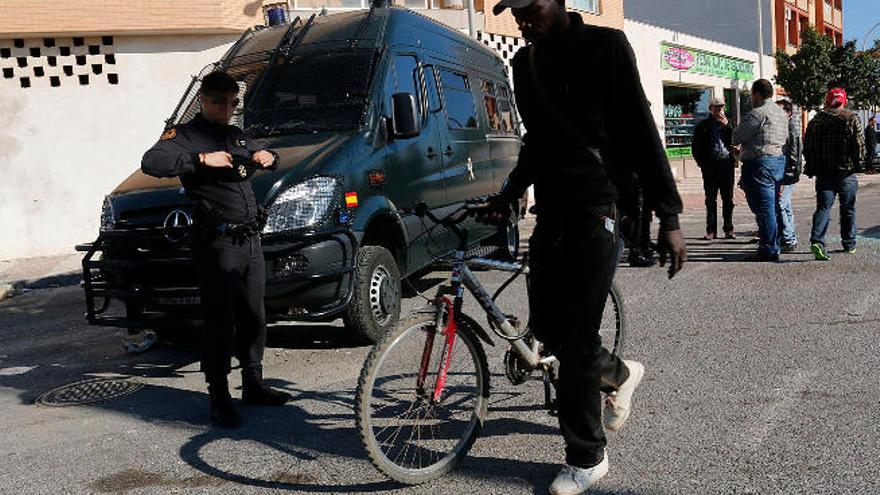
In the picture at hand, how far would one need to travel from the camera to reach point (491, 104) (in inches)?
360

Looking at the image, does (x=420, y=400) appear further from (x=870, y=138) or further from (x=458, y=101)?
(x=870, y=138)

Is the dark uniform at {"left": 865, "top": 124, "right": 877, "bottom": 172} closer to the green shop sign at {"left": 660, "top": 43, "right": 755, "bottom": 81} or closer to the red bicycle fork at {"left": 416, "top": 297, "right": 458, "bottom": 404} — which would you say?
the red bicycle fork at {"left": 416, "top": 297, "right": 458, "bottom": 404}

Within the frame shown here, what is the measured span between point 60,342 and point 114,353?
0.98m

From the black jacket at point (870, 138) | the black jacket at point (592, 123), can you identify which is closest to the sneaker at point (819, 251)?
the black jacket at point (870, 138)

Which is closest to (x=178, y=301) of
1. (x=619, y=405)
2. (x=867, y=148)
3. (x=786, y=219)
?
(x=619, y=405)

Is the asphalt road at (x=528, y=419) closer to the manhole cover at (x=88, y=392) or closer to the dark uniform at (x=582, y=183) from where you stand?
the manhole cover at (x=88, y=392)

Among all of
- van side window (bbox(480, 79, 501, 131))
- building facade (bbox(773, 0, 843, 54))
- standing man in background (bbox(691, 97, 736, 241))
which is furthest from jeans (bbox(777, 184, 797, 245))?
building facade (bbox(773, 0, 843, 54))

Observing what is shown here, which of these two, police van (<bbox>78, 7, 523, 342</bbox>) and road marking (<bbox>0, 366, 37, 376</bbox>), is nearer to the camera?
police van (<bbox>78, 7, 523, 342</bbox>)

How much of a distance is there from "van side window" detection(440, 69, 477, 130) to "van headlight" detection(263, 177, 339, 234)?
2196mm

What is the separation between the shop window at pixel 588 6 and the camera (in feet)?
76.4

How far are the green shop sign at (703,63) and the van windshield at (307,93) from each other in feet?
76.1

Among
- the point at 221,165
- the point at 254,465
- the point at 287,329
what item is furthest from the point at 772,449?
the point at 287,329

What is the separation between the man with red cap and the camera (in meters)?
8.77

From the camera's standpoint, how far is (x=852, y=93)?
38.0 m
